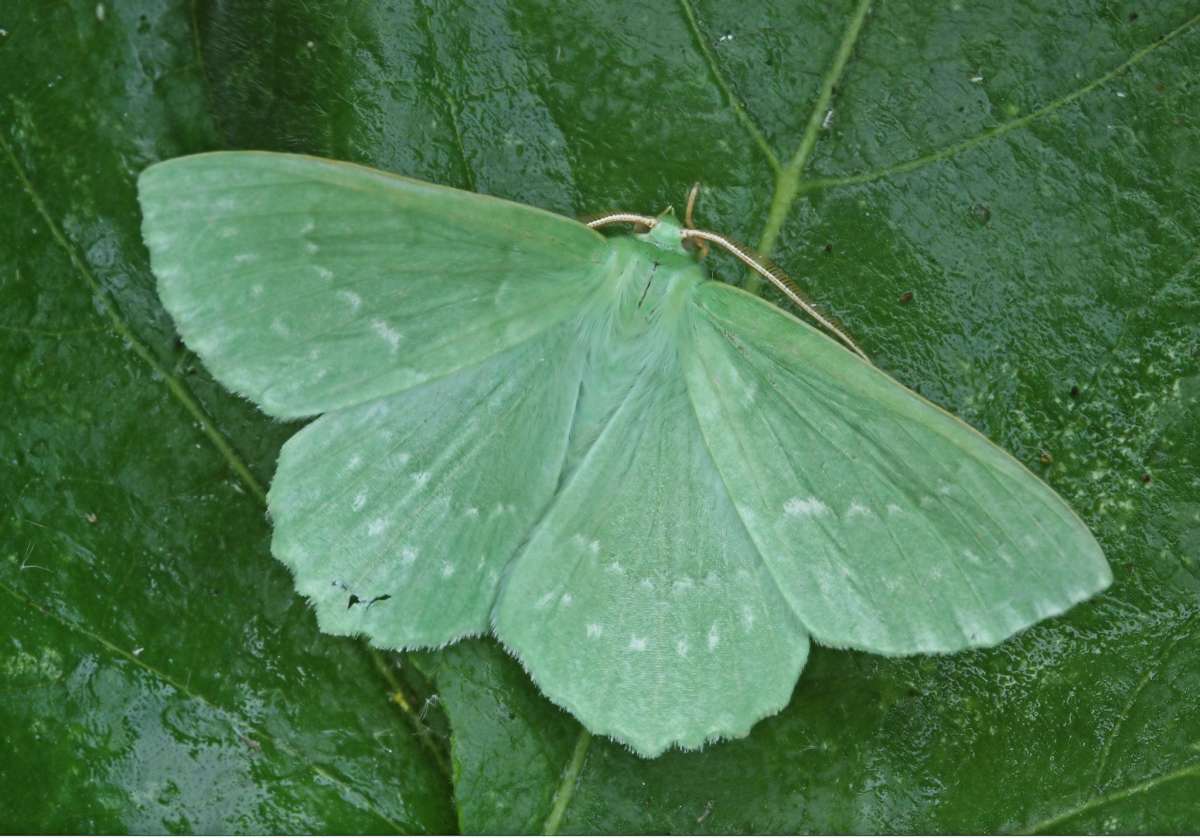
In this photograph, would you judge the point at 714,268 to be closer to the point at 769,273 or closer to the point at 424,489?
the point at 769,273

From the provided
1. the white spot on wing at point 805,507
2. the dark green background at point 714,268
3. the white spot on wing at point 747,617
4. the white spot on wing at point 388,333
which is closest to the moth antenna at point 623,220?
the dark green background at point 714,268

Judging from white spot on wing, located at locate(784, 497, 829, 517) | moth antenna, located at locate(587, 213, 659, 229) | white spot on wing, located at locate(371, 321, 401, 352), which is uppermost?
moth antenna, located at locate(587, 213, 659, 229)

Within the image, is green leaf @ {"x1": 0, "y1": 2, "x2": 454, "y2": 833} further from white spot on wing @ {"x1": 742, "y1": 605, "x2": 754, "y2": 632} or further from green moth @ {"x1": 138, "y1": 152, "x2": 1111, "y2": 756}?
white spot on wing @ {"x1": 742, "y1": 605, "x2": 754, "y2": 632}

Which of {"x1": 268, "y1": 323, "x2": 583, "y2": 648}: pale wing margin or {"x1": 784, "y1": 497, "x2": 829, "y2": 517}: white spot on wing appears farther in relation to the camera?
{"x1": 268, "y1": 323, "x2": 583, "y2": 648}: pale wing margin

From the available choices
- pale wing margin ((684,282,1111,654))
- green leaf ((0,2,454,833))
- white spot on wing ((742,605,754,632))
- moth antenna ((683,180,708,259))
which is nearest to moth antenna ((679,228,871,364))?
moth antenna ((683,180,708,259))

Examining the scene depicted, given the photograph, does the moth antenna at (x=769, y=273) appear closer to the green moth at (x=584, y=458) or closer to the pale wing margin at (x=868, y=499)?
the green moth at (x=584, y=458)

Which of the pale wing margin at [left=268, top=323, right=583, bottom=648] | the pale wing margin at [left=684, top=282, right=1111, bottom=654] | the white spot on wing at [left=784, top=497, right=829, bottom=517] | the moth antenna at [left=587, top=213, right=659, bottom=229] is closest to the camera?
the pale wing margin at [left=684, top=282, right=1111, bottom=654]

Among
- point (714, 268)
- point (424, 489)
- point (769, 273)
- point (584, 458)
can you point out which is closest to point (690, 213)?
point (714, 268)
